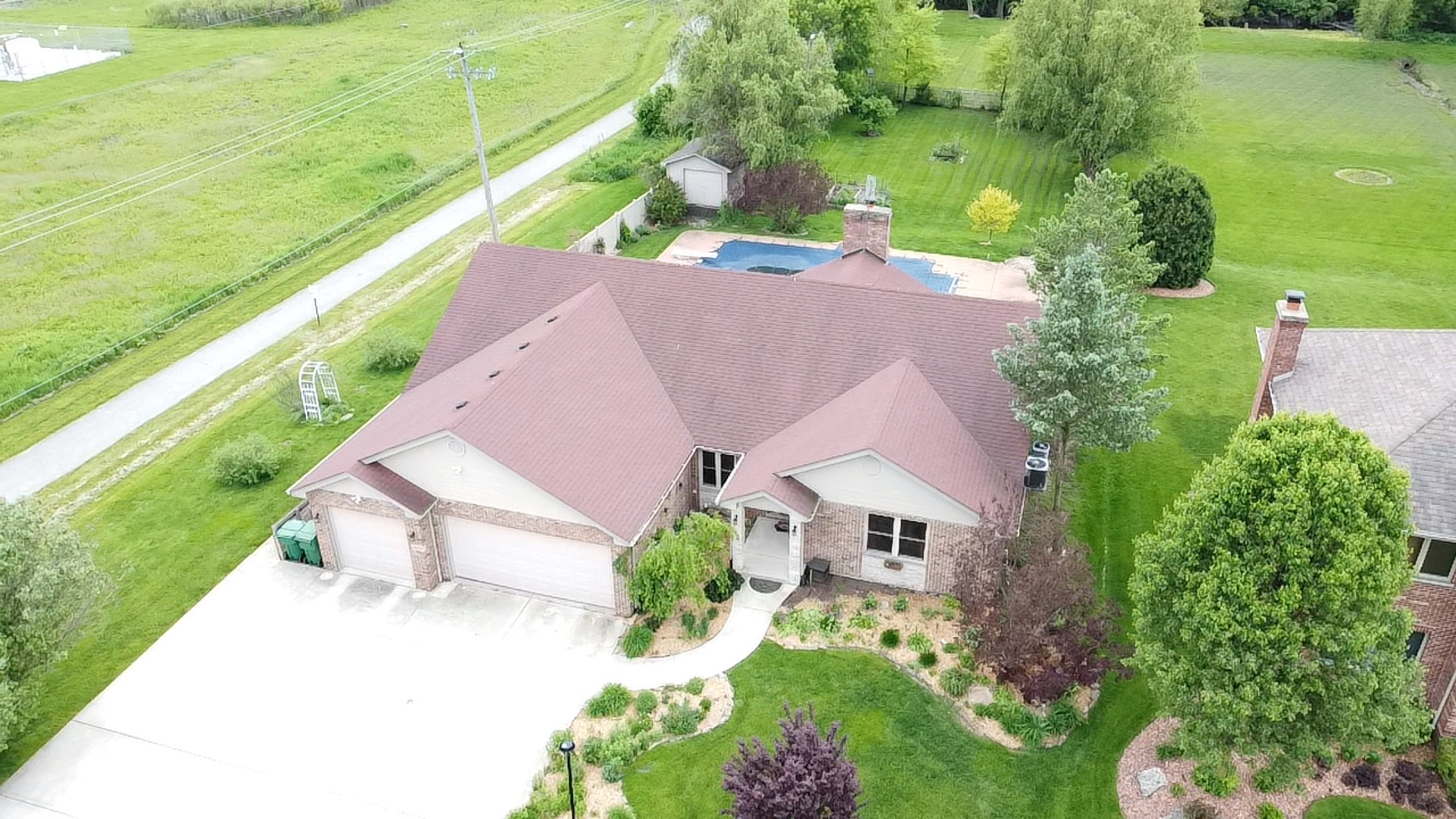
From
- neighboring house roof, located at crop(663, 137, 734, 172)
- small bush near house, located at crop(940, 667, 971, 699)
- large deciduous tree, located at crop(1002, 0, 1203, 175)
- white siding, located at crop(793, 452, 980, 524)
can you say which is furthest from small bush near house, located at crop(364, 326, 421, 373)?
large deciduous tree, located at crop(1002, 0, 1203, 175)

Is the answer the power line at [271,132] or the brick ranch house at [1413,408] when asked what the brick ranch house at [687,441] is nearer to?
the brick ranch house at [1413,408]

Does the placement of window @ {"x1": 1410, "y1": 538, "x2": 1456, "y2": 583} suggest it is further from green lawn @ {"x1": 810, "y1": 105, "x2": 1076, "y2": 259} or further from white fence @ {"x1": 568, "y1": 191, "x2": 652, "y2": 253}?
white fence @ {"x1": 568, "y1": 191, "x2": 652, "y2": 253}

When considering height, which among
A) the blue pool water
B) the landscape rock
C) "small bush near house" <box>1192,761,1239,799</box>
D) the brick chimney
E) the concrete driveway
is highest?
the brick chimney

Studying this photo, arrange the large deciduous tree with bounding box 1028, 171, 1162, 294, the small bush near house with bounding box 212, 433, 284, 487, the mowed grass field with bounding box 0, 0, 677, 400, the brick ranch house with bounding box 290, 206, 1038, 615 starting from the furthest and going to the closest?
→ the mowed grass field with bounding box 0, 0, 677, 400
the small bush near house with bounding box 212, 433, 284, 487
the large deciduous tree with bounding box 1028, 171, 1162, 294
the brick ranch house with bounding box 290, 206, 1038, 615

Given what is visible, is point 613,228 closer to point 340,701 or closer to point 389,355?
point 389,355

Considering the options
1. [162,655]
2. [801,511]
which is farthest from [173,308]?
[801,511]

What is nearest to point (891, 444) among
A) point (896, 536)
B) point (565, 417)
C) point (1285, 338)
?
point (896, 536)
